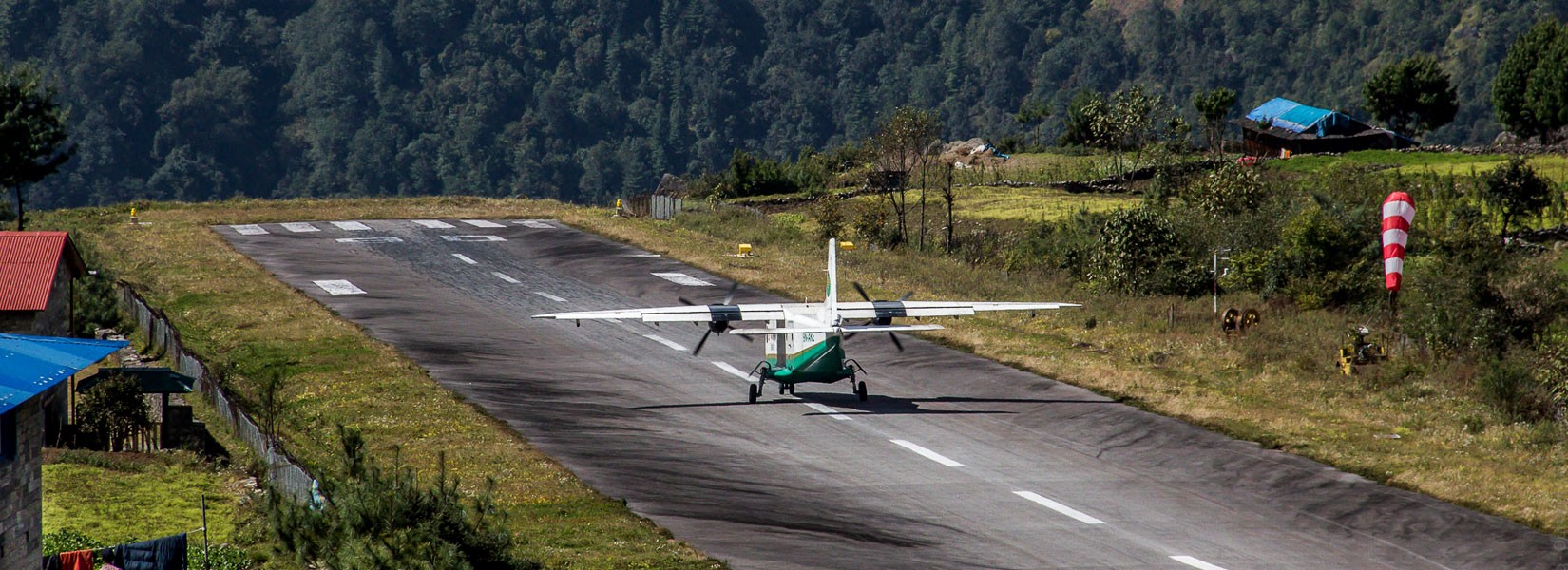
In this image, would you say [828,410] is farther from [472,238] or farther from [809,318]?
[472,238]

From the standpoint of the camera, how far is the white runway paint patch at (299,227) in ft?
258

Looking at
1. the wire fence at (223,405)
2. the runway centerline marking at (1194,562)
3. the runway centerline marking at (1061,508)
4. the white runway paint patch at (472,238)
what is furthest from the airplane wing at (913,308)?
the white runway paint patch at (472,238)

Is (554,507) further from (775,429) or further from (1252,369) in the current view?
(1252,369)

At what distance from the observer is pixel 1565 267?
53531 mm

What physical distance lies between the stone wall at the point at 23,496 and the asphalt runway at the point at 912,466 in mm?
10294

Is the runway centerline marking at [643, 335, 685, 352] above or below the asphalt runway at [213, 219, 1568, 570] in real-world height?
above

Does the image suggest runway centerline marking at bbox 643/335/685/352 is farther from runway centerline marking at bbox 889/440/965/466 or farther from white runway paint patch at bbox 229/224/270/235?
white runway paint patch at bbox 229/224/270/235

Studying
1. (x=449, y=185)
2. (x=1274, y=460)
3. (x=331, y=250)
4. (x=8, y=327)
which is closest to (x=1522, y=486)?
(x=1274, y=460)

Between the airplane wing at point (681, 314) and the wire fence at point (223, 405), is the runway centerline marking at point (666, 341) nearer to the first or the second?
the airplane wing at point (681, 314)

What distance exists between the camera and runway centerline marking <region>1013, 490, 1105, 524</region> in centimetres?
2797

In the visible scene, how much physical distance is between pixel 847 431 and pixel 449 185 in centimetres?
17075

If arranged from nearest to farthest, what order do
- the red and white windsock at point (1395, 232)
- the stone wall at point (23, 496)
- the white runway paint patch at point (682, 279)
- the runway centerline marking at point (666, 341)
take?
the stone wall at point (23, 496)
the red and white windsock at point (1395, 232)
the runway centerline marking at point (666, 341)
the white runway paint patch at point (682, 279)

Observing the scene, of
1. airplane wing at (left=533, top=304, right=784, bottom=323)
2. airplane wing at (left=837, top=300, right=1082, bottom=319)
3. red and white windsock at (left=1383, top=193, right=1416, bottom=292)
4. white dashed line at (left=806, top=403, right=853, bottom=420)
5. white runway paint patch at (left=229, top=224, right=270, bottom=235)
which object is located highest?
red and white windsock at (left=1383, top=193, right=1416, bottom=292)

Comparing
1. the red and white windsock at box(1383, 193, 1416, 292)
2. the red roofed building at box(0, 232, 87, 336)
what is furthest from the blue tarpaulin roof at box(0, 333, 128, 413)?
the red and white windsock at box(1383, 193, 1416, 292)
